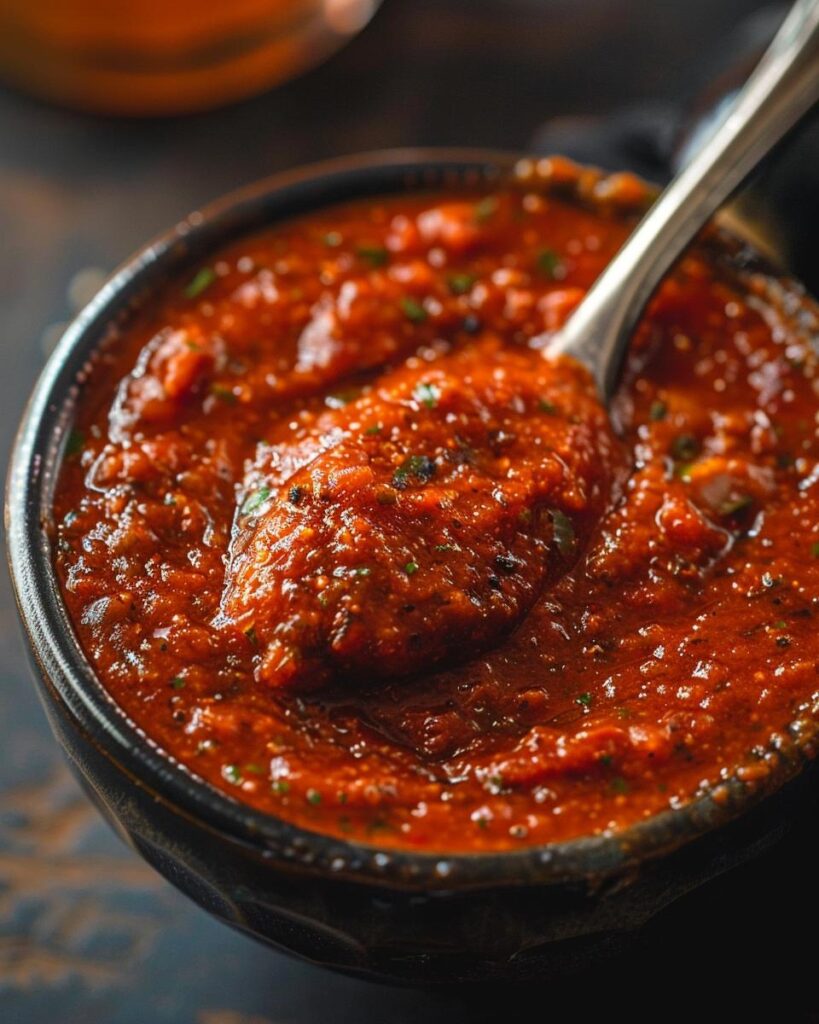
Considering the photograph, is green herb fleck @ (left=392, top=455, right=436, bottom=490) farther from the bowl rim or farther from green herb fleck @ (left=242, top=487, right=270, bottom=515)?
the bowl rim

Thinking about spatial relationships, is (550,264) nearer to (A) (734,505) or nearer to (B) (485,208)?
(B) (485,208)

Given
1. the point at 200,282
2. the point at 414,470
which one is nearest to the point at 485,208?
the point at 200,282

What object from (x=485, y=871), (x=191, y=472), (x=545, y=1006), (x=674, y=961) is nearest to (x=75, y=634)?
(x=191, y=472)

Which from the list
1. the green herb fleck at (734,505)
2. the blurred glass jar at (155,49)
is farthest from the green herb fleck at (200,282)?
the blurred glass jar at (155,49)

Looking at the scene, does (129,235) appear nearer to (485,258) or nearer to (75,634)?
(485,258)

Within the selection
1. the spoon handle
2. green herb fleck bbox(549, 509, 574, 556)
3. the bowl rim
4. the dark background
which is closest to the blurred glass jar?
the dark background

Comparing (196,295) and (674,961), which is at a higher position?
(196,295)
